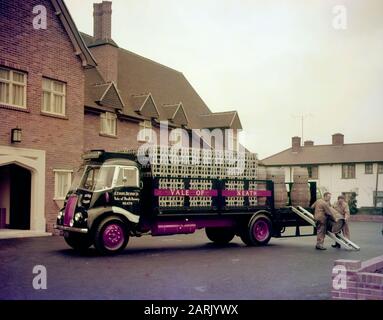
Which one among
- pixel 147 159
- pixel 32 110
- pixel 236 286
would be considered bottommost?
pixel 236 286

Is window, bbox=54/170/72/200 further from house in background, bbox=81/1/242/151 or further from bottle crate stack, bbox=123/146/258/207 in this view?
bottle crate stack, bbox=123/146/258/207

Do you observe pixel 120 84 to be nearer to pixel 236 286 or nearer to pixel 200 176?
pixel 200 176

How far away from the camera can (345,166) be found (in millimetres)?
51969

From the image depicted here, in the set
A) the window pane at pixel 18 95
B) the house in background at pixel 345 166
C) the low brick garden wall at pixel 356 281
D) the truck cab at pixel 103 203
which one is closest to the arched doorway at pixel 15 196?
the window pane at pixel 18 95

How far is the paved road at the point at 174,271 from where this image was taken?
783 centimetres

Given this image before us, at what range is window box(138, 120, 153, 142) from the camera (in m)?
26.4

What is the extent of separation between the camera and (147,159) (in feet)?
44.9

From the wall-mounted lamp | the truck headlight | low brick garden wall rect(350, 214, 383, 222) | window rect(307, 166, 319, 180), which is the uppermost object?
the wall-mounted lamp

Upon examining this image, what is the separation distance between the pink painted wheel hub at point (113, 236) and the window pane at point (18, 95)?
798 cm

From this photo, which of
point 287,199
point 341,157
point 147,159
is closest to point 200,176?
point 147,159

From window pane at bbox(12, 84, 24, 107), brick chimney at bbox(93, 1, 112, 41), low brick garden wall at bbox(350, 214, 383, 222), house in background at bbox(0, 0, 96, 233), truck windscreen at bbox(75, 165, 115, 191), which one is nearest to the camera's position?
truck windscreen at bbox(75, 165, 115, 191)

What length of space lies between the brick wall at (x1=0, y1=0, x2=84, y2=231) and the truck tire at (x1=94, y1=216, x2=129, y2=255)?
22.7 feet

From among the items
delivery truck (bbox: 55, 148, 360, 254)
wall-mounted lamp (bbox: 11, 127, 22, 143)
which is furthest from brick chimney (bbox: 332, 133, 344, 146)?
wall-mounted lamp (bbox: 11, 127, 22, 143)
